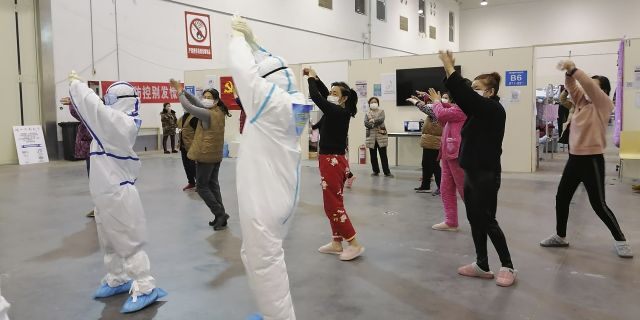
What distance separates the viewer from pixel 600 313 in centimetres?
285

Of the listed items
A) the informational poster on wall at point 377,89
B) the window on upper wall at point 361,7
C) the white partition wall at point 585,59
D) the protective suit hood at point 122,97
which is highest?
the window on upper wall at point 361,7

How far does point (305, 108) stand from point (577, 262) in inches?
103

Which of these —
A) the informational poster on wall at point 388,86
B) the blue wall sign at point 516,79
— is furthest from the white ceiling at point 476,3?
the blue wall sign at point 516,79

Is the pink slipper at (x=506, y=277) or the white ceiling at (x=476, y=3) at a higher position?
the white ceiling at (x=476, y=3)

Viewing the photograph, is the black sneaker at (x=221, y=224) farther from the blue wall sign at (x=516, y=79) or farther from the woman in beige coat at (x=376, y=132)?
the blue wall sign at (x=516, y=79)

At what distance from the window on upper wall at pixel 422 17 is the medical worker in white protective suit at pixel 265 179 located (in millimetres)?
20890

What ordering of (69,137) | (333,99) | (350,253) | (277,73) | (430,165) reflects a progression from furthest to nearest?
(69,137) < (430,165) < (333,99) < (350,253) < (277,73)

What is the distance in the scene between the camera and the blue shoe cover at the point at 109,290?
316cm

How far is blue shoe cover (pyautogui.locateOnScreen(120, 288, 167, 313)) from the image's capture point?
2.92 meters

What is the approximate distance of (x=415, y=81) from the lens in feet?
30.9

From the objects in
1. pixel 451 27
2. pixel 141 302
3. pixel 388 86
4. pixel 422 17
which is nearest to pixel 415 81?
pixel 388 86

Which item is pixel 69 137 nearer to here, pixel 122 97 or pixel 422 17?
pixel 122 97

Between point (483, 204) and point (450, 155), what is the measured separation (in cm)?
123

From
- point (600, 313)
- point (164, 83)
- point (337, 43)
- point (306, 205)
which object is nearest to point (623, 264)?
point (600, 313)
